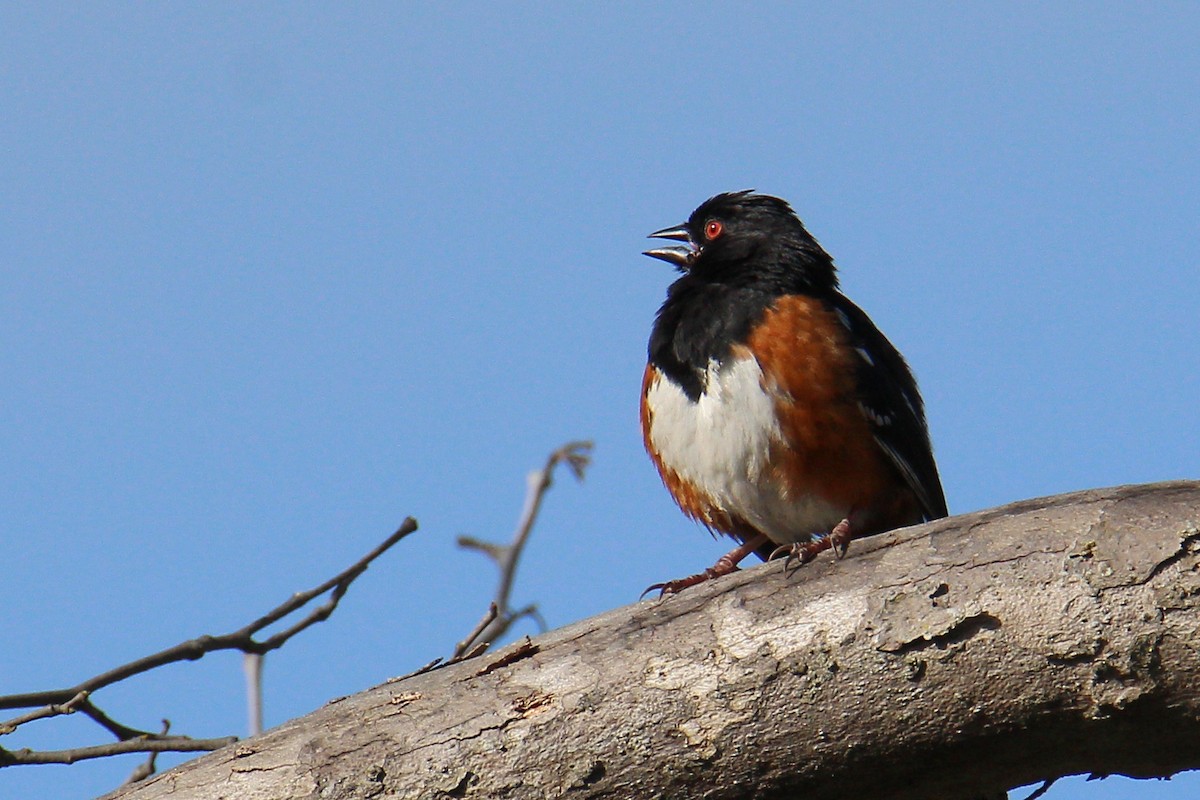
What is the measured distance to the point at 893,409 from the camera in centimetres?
476

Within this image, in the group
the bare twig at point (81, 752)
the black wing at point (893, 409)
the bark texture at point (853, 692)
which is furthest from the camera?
the black wing at point (893, 409)

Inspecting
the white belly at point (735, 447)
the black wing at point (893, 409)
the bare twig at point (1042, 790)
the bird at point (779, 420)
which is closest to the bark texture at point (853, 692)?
the bare twig at point (1042, 790)

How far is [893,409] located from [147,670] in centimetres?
273

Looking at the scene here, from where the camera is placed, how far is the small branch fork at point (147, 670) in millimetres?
3020

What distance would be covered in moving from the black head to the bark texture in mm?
2480

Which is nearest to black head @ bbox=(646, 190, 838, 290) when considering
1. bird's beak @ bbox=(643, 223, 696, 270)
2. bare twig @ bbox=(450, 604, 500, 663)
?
bird's beak @ bbox=(643, 223, 696, 270)

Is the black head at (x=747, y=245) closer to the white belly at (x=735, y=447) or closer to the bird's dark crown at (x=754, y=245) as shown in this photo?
the bird's dark crown at (x=754, y=245)

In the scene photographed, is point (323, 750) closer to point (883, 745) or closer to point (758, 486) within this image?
point (883, 745)

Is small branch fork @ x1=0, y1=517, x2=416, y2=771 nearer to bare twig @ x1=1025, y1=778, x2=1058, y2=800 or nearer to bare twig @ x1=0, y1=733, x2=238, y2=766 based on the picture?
bare twig @ x1=0, y1=733, x2=238, y2=766

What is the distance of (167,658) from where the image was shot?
3.20 m

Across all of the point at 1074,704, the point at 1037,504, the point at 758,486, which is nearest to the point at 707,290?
the point at 758,486

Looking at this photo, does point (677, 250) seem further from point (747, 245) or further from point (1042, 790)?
point (1042, 790)

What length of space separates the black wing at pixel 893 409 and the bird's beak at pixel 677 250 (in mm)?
726

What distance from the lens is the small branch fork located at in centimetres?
302
